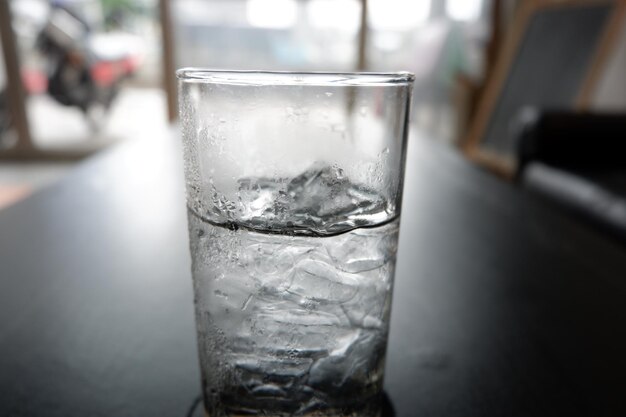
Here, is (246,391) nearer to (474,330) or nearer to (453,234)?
(474,330)

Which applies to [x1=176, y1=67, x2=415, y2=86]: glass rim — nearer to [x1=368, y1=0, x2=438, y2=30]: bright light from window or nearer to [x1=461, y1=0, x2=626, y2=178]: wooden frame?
Result: [x1=461, y1=0, x2=626, y2=178]: wooden frame

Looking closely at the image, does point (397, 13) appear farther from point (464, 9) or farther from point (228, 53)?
point (228, 53)

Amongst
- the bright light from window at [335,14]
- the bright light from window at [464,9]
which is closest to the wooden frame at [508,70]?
the bright light from window at [464,9]

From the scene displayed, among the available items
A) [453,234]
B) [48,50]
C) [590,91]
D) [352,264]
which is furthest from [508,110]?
[48,50]

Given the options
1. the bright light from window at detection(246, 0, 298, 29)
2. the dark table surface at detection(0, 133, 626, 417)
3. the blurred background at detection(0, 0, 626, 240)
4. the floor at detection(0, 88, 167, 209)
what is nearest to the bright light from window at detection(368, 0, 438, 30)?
the blurred background at detection(0, 0, 626, 240)

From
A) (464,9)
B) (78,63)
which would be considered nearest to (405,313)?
(464,9)

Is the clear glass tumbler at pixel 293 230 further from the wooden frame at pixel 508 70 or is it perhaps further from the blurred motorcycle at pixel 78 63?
the blurred motorcycle at pixel 78 63
